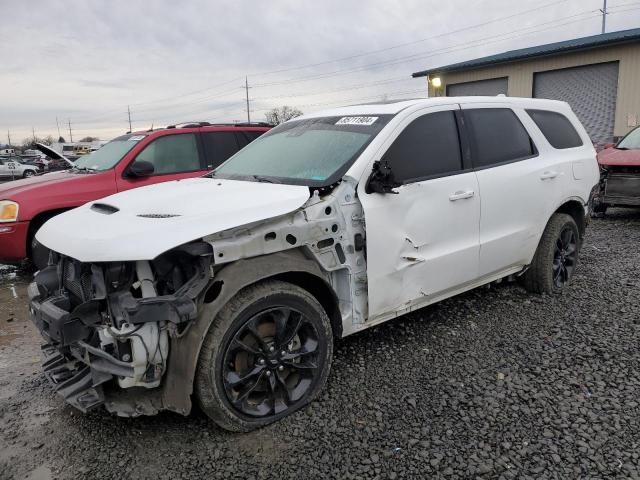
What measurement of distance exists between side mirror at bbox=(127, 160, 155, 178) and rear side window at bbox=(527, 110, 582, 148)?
4220 mm

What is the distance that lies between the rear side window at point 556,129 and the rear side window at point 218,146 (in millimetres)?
4084

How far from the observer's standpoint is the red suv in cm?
571

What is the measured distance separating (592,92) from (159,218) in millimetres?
17952

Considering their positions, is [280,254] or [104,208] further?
[104,208]

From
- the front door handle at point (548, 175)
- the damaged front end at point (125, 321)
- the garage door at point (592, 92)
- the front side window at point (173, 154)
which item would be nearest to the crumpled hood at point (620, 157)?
the front door handle at point (548, 175)

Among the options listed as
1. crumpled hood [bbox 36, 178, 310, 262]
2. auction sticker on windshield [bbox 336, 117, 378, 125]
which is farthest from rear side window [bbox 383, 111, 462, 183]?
crumpled hood [bbox 36, 178, 310, 262]

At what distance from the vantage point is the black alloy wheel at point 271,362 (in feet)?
9.08

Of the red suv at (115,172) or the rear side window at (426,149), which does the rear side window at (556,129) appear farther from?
the red suv at (115,172)

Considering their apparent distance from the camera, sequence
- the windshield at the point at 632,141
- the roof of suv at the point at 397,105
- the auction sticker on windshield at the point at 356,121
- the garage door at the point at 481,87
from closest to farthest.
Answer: the auction sticker on windshield at the point at 356,121, the roof of suv at the point at 397,105, the windshield at the point at 632,141, the garage door at the point at 481,87

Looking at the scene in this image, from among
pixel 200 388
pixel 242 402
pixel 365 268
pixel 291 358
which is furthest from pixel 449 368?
pixel 200 388

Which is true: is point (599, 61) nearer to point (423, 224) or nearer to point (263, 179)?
point (423, 224)

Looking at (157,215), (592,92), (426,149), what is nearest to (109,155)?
(157,215)

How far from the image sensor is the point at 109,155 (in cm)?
676

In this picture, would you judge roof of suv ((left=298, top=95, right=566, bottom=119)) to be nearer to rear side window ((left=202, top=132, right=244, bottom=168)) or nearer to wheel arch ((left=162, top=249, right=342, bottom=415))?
wheel arch ((left=162, top=249, right=342, bottom=415))
